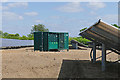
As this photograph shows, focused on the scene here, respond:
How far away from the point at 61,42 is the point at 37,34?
3245mm

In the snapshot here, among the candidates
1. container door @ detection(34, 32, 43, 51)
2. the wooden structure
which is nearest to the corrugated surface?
the wooden structure

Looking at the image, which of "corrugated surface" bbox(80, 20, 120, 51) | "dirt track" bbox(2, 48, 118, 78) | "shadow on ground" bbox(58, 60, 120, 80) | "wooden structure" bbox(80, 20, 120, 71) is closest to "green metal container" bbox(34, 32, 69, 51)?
"dirt track" bbox(2, 48, 118, 78)

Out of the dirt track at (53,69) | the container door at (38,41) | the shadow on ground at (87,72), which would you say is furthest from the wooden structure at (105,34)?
the container door at (38,41)

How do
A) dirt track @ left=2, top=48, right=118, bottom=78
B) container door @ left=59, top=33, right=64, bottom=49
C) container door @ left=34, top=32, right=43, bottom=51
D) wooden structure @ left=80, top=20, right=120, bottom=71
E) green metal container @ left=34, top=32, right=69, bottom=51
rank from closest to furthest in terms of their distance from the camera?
wooden structure @ left=80, top=20, right=120, bottom=71 < dirt track @ left=2, top=48, right=118, bottom=78 < green metal container @ left=34, top=32, right=69, bottom=51 < container door @ left=34, top=32, right=43, bottom=51 < container door @ left=59, top=33, right=64, bottom=49

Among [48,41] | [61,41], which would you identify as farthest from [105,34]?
[61,41]

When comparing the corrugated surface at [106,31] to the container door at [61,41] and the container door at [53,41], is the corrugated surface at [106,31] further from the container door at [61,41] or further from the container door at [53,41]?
the container door at [61,41]

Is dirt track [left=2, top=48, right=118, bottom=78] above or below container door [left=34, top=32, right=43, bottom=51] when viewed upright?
below

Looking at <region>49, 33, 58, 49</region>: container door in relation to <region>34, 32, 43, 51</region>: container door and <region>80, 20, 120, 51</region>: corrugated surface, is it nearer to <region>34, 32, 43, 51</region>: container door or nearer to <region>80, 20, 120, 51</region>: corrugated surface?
<region>34, 32, 43, 51</region>: container door

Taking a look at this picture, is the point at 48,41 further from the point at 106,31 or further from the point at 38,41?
the point at 106,31

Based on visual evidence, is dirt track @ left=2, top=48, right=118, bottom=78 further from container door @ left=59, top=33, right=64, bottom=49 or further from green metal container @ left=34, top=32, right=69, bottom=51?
container door @ left=59, top=33, right=64, bottom=49

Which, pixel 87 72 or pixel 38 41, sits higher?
pixel 38 41

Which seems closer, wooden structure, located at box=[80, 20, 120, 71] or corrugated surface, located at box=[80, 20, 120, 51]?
corrugated surface, located at box=[80, 20, 120, 51]

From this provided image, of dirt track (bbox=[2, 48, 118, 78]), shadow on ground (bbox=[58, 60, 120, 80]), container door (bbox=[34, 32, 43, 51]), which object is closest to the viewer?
shadow on ground (bbox=[58, 60, 120, 80])

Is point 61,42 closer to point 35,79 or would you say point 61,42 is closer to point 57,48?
point 57,48
